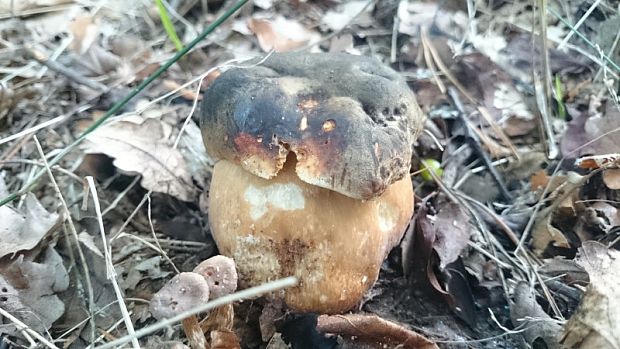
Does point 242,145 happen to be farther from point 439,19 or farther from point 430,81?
point 439,19

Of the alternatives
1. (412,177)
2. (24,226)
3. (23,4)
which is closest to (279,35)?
(412,177)

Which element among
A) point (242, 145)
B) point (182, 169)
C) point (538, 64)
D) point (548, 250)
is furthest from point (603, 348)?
point (538, 64)

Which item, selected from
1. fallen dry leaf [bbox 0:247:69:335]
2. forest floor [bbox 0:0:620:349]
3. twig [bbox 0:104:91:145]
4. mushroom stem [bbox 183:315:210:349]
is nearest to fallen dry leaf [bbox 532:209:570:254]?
forest floor [bbox 0:0:620:349]

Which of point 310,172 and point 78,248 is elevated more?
point 310,172

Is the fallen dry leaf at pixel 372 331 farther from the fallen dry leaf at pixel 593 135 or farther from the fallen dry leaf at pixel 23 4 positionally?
the fallen dry leaf at pixel 23 4

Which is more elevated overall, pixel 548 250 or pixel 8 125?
pixel 8 125

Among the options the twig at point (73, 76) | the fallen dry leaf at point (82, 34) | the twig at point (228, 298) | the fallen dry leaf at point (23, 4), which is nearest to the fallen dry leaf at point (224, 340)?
the twig at point (228, 298)

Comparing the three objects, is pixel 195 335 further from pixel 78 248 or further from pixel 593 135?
pixel 593 135

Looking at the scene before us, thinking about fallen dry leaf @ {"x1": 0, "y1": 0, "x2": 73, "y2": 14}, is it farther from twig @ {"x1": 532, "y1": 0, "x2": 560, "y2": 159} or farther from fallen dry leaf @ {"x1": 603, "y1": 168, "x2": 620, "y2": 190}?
fallen dry leaf @ {"x1": 603, "y1": 168, "x2": 620, "y2": 190}
